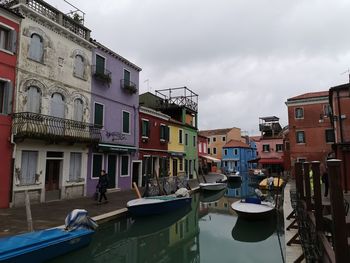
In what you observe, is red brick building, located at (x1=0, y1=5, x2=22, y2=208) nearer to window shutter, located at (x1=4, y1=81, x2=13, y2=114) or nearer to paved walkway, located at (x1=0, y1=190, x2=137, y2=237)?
window shutter, located at (x1=4, y1=81, x2=13, y2=114)

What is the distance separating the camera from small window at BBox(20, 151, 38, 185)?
1300 cm

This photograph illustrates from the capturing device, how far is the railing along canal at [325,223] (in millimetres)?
3713

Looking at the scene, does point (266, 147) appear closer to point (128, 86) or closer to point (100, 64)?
point (128, 86)

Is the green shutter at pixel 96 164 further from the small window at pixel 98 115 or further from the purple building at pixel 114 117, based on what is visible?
the small window at pixel 98 115

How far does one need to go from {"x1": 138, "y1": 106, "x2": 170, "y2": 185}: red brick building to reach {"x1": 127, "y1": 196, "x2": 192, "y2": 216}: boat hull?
730cm

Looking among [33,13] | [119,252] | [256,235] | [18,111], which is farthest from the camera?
[33,13]

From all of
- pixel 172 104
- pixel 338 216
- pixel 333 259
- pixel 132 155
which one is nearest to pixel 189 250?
pixel 333 259

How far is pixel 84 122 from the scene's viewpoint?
16.3 m

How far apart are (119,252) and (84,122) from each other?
9.04m

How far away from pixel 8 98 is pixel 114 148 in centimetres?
696

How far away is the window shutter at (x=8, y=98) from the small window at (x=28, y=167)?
1912 millimetres

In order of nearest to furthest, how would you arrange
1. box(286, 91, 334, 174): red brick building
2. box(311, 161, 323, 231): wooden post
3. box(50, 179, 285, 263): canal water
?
box(311, 161, 323, 231): wooden post < box(50, 179, 285, 263): canal water < box(286, 91, 334, 174): red brick building

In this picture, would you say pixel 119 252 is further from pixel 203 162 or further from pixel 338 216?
pixel 203 162

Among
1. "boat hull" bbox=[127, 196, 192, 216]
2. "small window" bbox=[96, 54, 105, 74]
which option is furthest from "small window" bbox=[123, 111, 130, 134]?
"boat hull" bbox=[127, 196, 192, 216]
